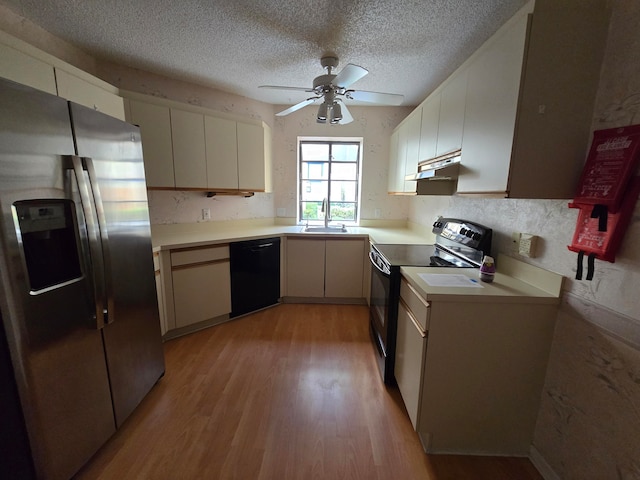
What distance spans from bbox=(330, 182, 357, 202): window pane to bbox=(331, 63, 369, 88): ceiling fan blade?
6.14 ft

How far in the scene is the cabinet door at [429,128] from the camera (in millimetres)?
1968

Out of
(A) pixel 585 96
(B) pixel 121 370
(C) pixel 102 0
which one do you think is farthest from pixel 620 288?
(C) pixel 102 0

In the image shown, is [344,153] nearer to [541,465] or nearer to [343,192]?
[343,192]

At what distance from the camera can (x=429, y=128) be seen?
2.11 meters

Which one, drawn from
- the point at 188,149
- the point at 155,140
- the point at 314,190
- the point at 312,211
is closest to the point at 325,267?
the point at 312,211

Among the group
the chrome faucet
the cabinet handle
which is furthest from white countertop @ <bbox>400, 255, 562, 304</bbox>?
the chrome faucet

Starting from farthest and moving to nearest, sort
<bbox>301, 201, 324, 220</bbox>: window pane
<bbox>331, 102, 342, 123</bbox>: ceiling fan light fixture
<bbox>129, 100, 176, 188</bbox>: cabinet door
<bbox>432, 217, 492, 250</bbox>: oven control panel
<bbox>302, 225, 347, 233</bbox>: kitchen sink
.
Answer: <bbox>301, 201, 324, 220</bbox>: window pane → <bbox>302, 225, 347, 233</bbox>: kitchen sink → <bbox>129, 100, 176, 188</bbox>: cabinet door → <bbox>331, 102, 342, 123</bbox>: ceiling fan light fixture → <bbox>432, 217, 492, 250</bbox>: oven control panel

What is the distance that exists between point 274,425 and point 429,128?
→ 2.39 m

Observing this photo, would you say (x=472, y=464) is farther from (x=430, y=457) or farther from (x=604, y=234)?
(x=604, y=234)

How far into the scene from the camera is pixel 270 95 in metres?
2.98

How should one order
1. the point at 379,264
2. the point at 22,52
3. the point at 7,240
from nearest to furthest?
the point at 7,240, the point at 22,52, the point at 379,264

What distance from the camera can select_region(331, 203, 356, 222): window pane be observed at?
12.1ft

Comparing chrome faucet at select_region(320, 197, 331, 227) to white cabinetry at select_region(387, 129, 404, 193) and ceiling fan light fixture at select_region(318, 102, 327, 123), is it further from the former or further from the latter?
ceiling fan light fixture at select_region(318, 102, 327, 123)

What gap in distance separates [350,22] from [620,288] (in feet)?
6.31
